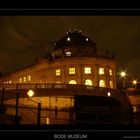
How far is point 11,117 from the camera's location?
12.1 meters

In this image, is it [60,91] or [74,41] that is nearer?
[60,91]

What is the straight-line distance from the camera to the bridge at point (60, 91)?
91.7 feet

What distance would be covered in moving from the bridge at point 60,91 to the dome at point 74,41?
56.0 feet

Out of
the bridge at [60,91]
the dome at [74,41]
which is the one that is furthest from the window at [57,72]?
the bridge at [60,91]

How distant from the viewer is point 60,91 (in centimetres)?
3198

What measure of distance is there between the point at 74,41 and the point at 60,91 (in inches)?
852

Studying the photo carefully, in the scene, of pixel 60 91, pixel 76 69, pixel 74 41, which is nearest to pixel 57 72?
pixel 76 69

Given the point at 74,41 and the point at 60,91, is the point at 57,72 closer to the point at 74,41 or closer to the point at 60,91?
the point at 74,41

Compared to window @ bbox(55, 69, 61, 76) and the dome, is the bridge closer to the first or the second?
window @ bbox(55, 69, 61, 76)

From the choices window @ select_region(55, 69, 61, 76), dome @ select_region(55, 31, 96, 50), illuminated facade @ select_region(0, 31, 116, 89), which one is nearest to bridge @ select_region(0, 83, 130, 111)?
illuminated facade @ select_region(0, 31, 116, 89)
